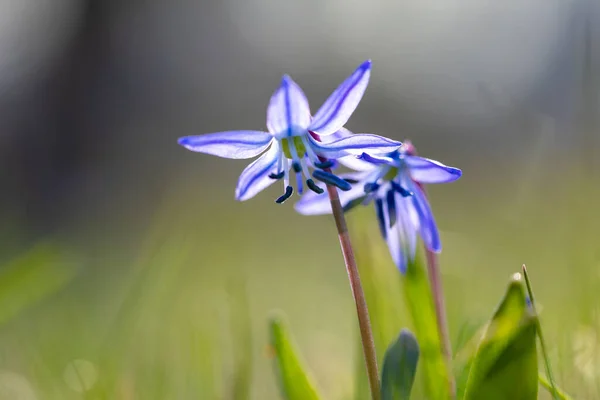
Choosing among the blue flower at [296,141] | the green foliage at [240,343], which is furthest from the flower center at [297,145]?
the green foliage at [240,343]

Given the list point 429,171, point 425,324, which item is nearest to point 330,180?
point 429,171

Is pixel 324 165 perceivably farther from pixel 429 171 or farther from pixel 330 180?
pixel 429 171

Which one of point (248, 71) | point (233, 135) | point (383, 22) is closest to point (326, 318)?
point (233, 135)

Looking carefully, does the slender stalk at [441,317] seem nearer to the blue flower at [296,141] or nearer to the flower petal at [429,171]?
the flower petal at [429,171]

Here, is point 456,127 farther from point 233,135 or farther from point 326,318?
point 233,135

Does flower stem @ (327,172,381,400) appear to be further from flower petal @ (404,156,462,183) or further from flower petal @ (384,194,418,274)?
flower petal @ (384,194,418,274)

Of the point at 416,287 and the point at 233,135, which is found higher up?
the point at 233,135
